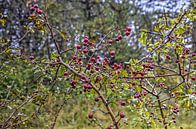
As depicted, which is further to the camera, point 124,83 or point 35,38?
point 35,38

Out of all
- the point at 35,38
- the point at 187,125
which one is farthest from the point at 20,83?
the point at 187,125

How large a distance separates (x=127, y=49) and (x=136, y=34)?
1.42 feet

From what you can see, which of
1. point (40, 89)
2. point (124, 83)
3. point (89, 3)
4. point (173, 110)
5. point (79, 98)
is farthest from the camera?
point (89, 3)

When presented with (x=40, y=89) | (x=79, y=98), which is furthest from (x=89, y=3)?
(x=40, y=89)

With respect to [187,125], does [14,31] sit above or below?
above

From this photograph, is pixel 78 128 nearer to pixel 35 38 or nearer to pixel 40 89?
pixel 35 38

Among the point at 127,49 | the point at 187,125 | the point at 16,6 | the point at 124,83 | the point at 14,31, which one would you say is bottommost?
the point at 187,125

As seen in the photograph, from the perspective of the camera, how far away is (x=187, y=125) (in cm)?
526

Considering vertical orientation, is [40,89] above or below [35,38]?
below

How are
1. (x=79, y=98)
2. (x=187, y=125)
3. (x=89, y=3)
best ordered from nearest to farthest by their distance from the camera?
(x=187, y=125)
(x=79, y=98)
(x=89, y=3)

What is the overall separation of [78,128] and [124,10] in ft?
8.25

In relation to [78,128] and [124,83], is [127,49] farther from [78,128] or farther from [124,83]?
[124,83]

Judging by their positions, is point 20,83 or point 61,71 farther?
point 20,83

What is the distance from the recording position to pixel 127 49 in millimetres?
6590
